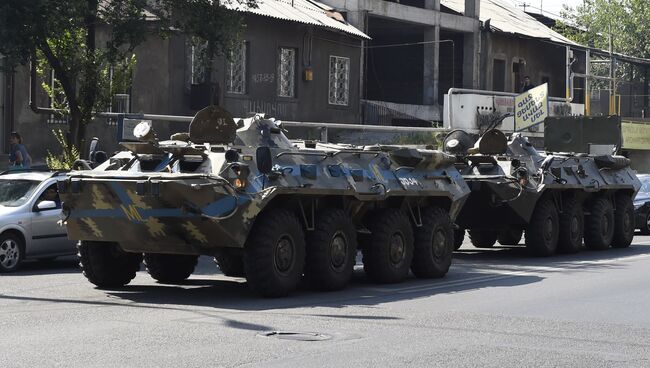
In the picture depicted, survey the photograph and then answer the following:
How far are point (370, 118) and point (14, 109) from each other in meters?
16.9

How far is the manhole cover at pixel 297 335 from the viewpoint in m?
11.2

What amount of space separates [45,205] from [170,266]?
3.19 metres

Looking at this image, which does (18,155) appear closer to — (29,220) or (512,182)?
(29,220)

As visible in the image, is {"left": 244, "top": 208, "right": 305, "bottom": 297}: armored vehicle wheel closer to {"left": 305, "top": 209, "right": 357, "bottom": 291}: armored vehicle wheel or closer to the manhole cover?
{"left": 305, "top": 209, "right": 357, "bottom": 291}: armored vehicle wheel

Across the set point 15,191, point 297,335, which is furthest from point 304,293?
point 15,191

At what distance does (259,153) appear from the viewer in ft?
46.6

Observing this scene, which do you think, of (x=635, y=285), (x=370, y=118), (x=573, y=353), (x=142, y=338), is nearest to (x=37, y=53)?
(x=635, y=285)

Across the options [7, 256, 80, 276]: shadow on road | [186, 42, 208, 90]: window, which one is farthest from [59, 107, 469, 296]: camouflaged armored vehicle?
[186, 42, 208, 90]: window

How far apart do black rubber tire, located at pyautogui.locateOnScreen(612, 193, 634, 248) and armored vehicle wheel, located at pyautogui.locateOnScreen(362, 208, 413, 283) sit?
8709 millimetres

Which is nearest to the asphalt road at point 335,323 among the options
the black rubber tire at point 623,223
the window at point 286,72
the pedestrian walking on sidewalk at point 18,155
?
the pedestrian walking on sidewalk at point 18,155

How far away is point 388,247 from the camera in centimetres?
1628

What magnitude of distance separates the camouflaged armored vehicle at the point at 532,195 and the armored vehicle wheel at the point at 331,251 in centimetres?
568

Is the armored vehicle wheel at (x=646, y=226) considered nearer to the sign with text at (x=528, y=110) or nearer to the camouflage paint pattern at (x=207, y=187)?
the sign with text at (x=528, y=110)

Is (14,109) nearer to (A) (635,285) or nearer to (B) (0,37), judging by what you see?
(B) (0,37)
